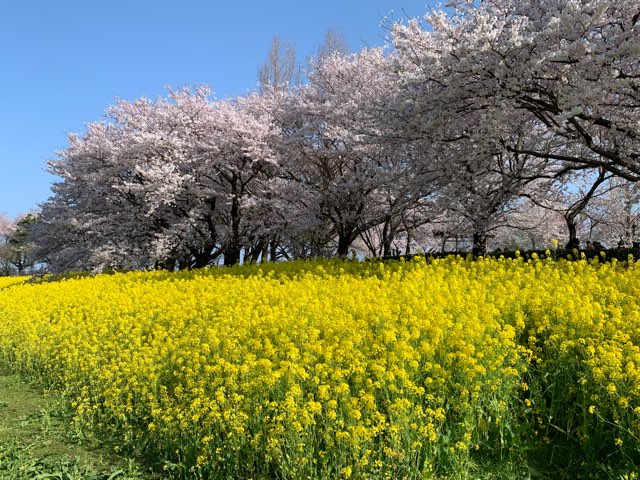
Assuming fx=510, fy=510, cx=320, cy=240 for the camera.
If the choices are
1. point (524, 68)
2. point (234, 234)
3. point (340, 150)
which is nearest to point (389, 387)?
point (524, 68)

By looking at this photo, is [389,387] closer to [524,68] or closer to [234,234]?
[524,68]

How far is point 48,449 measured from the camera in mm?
5047

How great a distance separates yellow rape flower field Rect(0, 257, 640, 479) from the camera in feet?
12.5

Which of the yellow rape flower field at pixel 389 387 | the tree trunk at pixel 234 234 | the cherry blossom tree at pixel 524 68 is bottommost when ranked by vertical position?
the yellow rape flower field at pixel 389 387

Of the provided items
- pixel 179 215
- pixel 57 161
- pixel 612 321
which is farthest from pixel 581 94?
pixel 57 161

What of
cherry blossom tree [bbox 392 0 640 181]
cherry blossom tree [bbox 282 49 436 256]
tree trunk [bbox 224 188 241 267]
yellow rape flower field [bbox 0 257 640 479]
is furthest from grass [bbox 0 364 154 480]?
tree trunk [bbox 224 188 241 267]

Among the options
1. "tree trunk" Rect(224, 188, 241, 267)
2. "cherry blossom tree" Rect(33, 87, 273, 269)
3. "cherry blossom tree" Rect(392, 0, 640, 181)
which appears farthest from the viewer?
"tree trunk" Rect(224, 188, 241, 267)

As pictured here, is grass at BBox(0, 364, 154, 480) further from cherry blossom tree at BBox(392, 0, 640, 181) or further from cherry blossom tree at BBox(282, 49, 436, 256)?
cherry blossom tree at BBox(282, 49, 436, 256)

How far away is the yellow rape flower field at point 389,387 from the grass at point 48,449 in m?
0.21

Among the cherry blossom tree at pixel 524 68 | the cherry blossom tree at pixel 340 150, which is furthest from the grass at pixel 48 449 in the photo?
the cherry blossom tree at pixel 340 150

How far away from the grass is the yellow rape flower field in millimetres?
212

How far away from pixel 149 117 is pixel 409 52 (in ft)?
49.6

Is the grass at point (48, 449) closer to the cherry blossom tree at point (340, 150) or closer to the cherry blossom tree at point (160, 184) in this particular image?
the cherry blossom tree at point (340, 150)

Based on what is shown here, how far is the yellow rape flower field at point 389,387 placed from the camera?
382 cm
